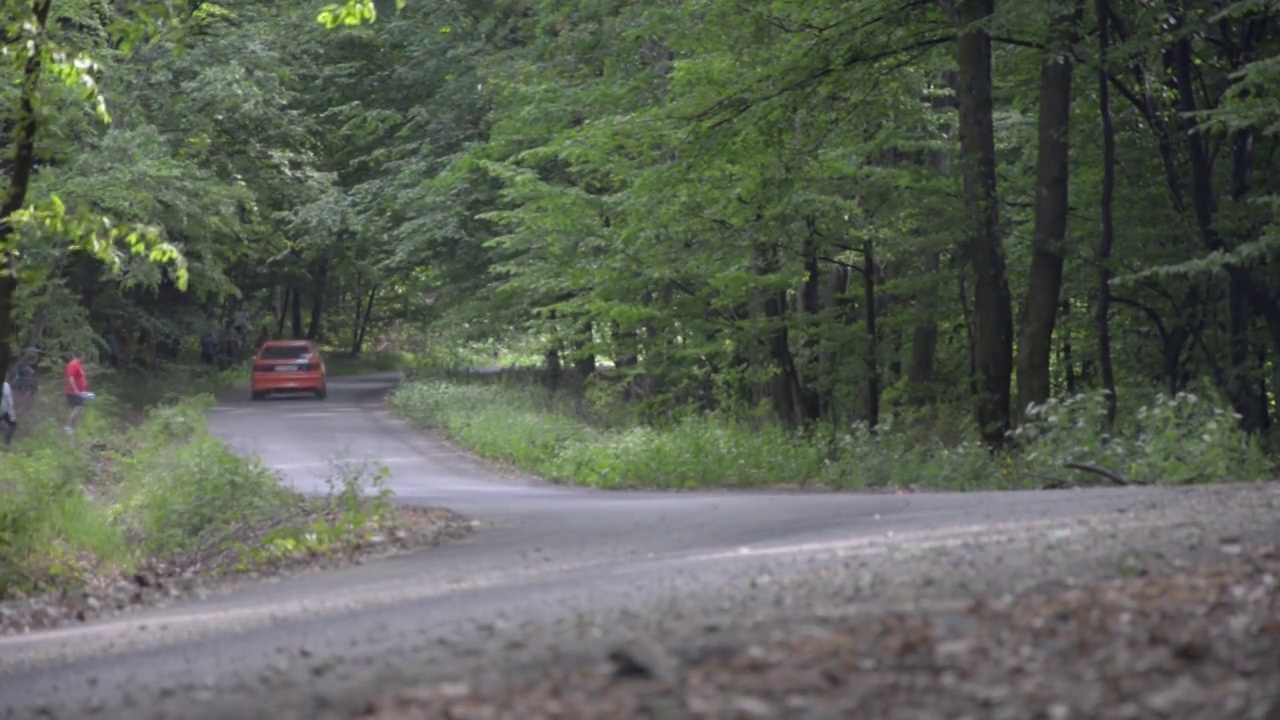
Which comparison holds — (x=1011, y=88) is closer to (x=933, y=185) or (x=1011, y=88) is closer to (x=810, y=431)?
(x=933, y=185)

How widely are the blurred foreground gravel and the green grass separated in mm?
6791

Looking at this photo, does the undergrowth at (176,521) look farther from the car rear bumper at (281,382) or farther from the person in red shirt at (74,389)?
the car rear bumper at (281,382)

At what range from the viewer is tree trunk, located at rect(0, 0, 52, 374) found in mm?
13570

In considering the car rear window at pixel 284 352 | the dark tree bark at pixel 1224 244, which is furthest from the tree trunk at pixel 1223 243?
the car rear window at pixel 284 352

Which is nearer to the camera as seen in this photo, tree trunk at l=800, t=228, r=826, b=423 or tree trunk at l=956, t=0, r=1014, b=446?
tree trunk at l=956, t=0, r=1014, b=446

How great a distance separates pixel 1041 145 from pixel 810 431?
7.29 meters

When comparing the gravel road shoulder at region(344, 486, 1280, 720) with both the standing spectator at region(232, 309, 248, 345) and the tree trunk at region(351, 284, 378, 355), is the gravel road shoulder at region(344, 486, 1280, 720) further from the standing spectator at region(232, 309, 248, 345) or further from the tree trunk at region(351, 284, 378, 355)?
the tree trunk at region(351, 284, 378, 355)

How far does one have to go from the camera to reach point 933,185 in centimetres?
2366

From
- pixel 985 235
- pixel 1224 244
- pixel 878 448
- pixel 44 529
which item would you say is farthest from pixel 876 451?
pixel 44 529

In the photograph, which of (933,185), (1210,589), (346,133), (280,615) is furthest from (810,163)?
(346,133)

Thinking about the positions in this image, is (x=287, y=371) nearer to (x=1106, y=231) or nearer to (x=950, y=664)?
(x=1106, y=231)

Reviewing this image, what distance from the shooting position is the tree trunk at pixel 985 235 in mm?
21594

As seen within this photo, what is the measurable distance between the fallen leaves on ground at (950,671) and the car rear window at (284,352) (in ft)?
141

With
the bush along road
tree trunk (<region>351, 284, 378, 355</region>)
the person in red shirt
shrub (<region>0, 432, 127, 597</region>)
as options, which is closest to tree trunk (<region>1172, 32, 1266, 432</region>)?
the bush along road
